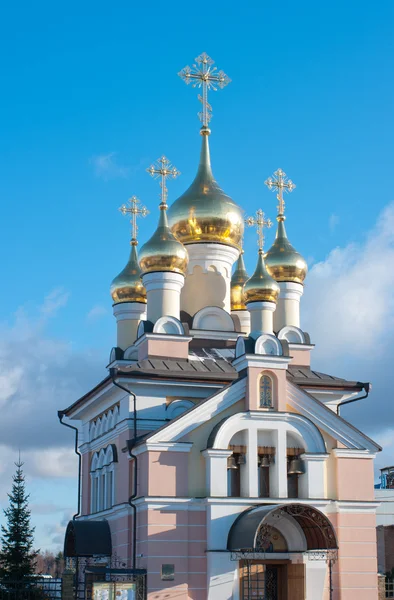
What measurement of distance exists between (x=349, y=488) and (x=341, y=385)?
3.12 meters

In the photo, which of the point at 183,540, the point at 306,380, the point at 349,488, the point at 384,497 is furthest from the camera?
the point at 384,497

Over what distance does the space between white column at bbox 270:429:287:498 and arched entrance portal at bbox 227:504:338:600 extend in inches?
20.6

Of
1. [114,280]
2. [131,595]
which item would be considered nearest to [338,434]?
[131,595]

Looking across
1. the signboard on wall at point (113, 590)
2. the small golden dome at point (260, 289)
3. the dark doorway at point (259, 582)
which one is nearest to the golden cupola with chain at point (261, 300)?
the small golden dome at point (260, 289)

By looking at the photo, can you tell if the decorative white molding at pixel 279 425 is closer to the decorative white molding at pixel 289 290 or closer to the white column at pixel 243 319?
the decorative white molding at pixel 289 290

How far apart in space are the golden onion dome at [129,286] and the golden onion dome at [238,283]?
2874mm

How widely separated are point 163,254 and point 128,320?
3.89 m

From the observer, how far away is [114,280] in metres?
28.5

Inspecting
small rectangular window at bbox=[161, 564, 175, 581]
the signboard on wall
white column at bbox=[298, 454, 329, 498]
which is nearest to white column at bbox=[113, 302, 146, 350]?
white column at bbox=[298, 454, 329, 498]

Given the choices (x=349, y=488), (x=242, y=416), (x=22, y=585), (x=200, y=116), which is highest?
(x=200, y=116)

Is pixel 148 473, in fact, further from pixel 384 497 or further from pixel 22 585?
pixel 384 497

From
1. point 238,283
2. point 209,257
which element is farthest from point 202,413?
point 238,283

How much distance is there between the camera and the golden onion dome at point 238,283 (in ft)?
95.3

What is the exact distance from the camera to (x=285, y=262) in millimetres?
27625
